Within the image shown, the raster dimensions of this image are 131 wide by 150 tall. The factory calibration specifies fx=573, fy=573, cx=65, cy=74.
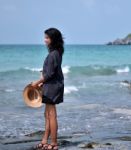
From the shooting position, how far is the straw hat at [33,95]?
27.7 ft

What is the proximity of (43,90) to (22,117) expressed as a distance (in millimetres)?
5634

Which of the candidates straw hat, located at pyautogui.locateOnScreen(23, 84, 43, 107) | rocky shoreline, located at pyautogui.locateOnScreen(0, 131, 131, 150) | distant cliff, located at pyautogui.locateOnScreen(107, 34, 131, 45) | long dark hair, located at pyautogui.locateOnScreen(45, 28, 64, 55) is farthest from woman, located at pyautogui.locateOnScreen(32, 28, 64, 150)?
distant cliff, located at pyautogui.locateOnScreen(107, 34, 131, 45)

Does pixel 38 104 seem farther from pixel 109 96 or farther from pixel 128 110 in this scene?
pixel 109 96

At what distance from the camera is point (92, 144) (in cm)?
872

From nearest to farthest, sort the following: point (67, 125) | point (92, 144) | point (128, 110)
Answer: point (92, 144), point (67, 125), point (128, 110)

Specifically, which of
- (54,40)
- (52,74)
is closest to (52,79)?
(52,74)

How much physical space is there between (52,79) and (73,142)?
1.45 metres

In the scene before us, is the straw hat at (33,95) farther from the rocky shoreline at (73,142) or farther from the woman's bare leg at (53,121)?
the rocky shoreline at (73,142)

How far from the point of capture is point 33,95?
862 centimetres

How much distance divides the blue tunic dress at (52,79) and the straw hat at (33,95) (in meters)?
0.20

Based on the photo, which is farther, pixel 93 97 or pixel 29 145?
pixel 93 97

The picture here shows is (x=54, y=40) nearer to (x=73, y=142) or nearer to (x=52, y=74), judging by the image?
(x=52, y=74)

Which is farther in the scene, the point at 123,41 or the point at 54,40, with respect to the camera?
the point at 123,41

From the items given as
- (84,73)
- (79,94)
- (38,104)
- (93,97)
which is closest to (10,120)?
(38,104)
